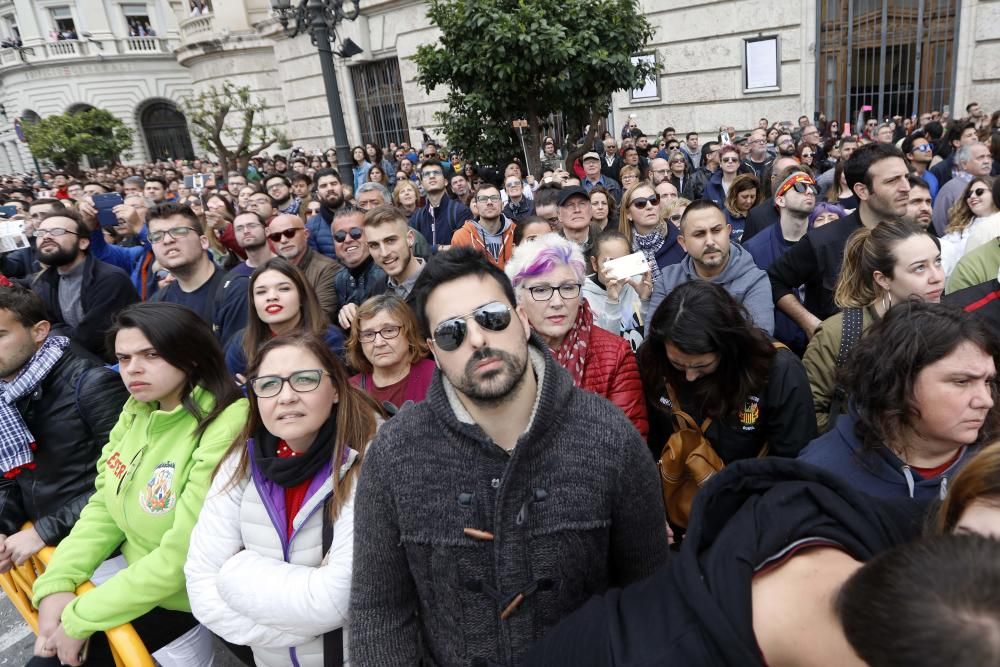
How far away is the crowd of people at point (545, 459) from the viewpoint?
1.01 m

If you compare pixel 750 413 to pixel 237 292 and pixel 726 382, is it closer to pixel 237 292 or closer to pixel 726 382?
pixel 726 382

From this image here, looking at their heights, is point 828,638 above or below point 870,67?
below

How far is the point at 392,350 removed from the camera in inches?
118

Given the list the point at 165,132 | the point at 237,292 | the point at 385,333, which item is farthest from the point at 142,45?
the point at 385,333

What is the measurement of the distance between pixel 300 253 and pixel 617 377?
10.2ft

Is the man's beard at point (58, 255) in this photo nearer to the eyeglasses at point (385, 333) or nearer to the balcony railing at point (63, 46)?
the eyeglasses at point (385, 333)

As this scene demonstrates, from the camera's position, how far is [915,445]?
1851 mm

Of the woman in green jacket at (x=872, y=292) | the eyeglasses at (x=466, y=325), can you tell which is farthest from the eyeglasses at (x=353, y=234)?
the woman in green jacket at (x=872, y=292)

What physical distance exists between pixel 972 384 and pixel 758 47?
1462 centimetres

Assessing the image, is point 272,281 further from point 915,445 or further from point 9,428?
point 915,445

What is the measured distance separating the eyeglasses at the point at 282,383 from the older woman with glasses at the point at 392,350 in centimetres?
86

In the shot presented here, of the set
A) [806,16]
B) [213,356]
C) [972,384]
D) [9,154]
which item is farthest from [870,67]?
[9,154]

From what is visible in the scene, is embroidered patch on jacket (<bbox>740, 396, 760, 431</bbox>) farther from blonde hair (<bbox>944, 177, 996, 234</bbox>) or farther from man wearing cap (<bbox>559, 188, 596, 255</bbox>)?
blonde hair (<bbox>944, 177, 996, 234</bbox>)

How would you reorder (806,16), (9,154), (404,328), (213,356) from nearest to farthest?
(213,356) → (404,328) → (806,16) → (9,154)
